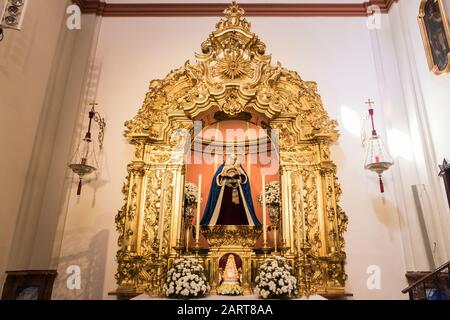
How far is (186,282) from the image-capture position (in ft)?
12.7

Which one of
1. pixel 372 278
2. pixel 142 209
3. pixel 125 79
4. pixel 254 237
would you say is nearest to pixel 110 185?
pixel 142 209

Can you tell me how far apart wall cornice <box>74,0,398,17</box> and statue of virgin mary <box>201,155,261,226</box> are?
3048mm

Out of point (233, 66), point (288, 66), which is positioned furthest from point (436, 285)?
point (233, 66)

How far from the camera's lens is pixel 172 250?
15.2 ft

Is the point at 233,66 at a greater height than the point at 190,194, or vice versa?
the point at 233,66

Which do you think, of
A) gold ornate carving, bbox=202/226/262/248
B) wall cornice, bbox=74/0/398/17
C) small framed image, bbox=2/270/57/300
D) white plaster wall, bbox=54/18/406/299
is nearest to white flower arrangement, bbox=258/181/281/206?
gold ornate carving, bbox=202/226/262/248

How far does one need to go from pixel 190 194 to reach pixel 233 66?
2254 millimetres

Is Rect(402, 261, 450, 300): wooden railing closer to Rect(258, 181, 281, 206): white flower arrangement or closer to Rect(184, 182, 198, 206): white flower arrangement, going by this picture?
Rect(258, 181, 281, 206): white flower arrangement

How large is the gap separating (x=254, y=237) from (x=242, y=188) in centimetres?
79

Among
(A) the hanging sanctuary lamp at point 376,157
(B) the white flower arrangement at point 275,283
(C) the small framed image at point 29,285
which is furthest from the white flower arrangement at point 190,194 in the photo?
(A) the hanging sanctuary lamp at point 376,157

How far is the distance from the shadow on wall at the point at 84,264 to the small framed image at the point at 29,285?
0.15 metres

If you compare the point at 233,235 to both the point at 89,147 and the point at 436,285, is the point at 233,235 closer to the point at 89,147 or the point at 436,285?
the point at 436,285

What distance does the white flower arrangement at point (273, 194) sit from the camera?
4938mm

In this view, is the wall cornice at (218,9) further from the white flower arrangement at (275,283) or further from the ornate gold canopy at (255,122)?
the white flower arrangement at (275,283)
